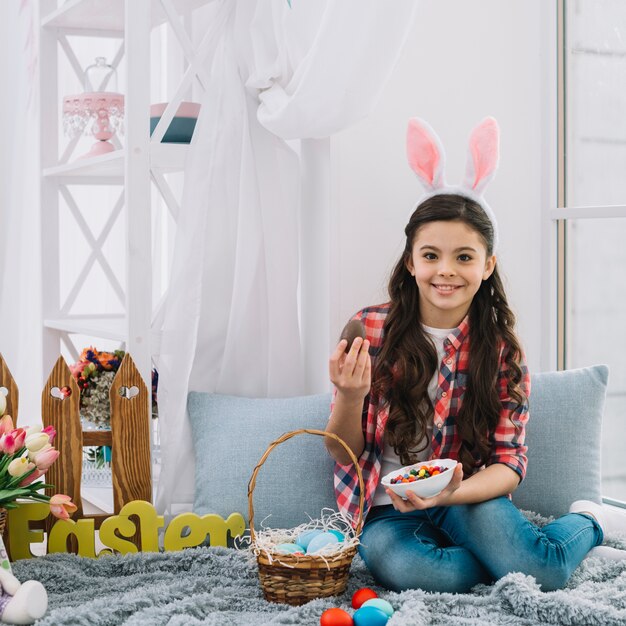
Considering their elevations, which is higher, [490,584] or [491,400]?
[491,400]

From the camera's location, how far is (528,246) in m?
2.42

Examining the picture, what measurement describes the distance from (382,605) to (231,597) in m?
0.28

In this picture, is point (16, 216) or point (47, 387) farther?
point (16, 216)

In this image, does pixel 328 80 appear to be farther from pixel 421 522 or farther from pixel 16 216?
pixel 16 216

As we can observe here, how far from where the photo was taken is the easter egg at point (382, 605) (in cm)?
144

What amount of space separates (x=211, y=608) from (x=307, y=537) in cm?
22

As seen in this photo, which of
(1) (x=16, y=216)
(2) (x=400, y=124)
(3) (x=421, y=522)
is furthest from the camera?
(1) (x=16, y=216)

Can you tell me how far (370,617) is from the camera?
142cm

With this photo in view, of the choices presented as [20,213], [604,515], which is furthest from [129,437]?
[20,213]

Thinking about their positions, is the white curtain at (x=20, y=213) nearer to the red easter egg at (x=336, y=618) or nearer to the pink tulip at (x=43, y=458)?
the pink tulip at (x=43, y=458)

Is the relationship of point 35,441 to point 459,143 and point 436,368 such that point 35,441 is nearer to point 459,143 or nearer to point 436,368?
point 436,368

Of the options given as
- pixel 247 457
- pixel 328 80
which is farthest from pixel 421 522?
pixel 328 80

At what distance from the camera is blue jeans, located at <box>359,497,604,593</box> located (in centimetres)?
162

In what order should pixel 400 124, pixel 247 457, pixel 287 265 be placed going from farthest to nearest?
1. pixel 400 124
2. pixel 287 265
3. pixel 247 457
